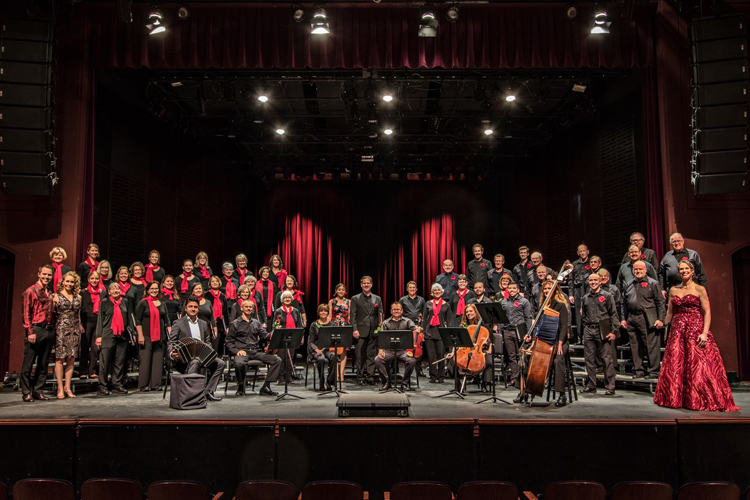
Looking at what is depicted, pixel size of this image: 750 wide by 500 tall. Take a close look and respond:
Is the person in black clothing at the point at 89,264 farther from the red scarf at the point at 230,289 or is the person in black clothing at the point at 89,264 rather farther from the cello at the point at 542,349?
the cello at the point at 542,349

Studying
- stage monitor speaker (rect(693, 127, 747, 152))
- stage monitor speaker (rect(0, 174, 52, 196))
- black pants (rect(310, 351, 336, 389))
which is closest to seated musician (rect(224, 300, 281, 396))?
black pants (rect(310, 351, 336, 389))

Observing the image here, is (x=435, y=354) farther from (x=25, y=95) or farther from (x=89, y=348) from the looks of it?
(x=25, y=95)

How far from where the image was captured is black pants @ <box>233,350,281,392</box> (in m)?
7.73

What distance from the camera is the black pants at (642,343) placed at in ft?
25.7

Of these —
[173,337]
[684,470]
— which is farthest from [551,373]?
[173,337]

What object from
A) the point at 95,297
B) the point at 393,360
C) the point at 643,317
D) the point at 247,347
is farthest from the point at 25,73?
the point at 643,317

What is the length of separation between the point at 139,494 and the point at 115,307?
5.01 meters

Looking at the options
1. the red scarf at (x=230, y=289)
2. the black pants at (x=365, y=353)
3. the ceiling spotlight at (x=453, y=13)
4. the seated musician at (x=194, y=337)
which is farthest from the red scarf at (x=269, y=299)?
the ceiling spotlight at (x=453, y=13)

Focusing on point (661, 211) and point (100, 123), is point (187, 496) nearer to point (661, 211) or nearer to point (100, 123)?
point (661, 211)

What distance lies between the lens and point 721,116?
7.99m

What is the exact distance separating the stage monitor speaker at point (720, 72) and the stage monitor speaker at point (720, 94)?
70 millimetres

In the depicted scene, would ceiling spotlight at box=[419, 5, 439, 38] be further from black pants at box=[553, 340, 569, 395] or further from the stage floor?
the stage floor

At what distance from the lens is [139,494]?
3.20 metres

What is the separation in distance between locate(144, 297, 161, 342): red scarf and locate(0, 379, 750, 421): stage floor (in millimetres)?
781
